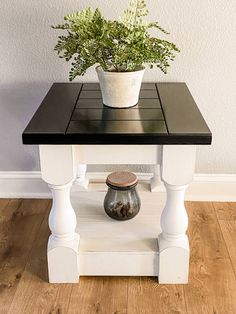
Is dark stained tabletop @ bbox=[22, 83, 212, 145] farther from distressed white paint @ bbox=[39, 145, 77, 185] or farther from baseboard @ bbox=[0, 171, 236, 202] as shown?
baseboard @ bbox=[0, 171, 236, 202]

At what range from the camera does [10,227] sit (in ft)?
6.46

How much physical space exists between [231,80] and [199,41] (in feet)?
0.71

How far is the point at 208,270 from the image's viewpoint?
1.70 metres

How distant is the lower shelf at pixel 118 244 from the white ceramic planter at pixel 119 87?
18.0 inches

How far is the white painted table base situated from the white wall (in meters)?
0.61

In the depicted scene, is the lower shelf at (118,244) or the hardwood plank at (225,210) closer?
the lower shelf at (118,244)

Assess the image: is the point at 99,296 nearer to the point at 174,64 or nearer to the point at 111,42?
the point at 111,42

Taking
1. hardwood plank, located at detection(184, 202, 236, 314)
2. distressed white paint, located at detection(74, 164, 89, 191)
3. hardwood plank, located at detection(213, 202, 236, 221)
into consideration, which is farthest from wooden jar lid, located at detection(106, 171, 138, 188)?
hardwood plank, located at detection(213, 202, 236, 221)

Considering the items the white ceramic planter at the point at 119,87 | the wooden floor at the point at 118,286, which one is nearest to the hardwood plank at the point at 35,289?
the wooden floor at the point at 118,286

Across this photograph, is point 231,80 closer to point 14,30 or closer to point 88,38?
point 88,38

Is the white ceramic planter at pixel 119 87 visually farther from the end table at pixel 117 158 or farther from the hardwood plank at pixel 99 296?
the hardwood plank at pixel 99 296

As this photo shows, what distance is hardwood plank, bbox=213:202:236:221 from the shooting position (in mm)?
2031

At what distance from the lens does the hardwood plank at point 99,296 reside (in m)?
1.52

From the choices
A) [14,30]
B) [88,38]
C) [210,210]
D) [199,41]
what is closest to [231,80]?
[199,41]
